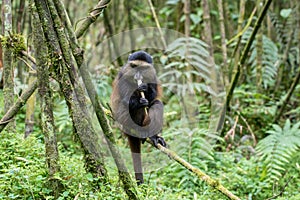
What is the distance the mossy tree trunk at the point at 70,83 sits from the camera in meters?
3.32

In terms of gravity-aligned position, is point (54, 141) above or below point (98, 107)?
below

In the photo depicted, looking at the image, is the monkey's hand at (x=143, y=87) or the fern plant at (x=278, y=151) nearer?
the monkey's hand at (x=143, y=87)

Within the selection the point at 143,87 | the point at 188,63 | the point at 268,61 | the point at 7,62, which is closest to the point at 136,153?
the point at 143,87

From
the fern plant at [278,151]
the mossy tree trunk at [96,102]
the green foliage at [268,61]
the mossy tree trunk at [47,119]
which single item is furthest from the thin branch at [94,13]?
the green foliage at [268,61]

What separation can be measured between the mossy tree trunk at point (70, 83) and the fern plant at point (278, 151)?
2592mm

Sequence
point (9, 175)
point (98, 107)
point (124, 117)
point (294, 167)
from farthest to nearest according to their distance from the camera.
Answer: point (294, 167), point (124, 117), point (9, 175), point (98, 107)

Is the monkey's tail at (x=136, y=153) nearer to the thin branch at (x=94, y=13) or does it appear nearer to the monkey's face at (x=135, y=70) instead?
the monkey's face at (x=135, y=70)

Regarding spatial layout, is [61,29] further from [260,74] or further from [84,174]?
[260,74]

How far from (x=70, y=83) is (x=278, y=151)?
334cm

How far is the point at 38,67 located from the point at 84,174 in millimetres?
895

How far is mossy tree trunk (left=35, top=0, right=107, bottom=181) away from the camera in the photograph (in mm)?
3324

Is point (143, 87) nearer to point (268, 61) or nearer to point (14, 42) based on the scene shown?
point (14, 42)

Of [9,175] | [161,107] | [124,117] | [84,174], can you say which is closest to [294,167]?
[161,107]

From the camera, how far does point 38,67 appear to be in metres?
3.47
